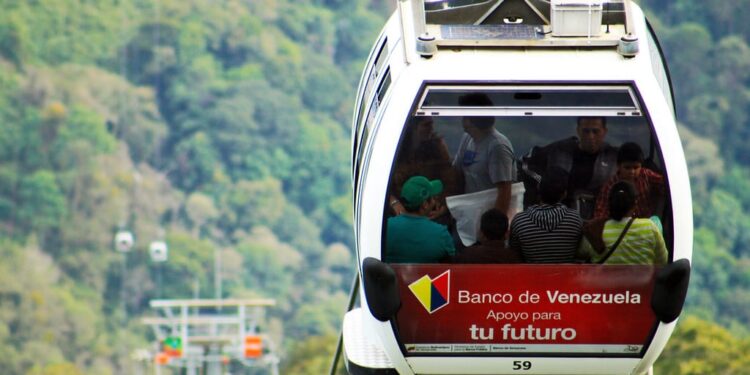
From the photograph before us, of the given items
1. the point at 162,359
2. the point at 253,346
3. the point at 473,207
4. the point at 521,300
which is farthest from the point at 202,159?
the point at 521,300

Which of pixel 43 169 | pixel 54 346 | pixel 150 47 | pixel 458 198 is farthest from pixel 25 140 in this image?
pixel 458 198

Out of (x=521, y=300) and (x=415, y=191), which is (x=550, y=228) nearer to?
(x=521, y=300)

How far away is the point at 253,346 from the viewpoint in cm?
6994

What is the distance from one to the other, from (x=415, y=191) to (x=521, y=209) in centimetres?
50

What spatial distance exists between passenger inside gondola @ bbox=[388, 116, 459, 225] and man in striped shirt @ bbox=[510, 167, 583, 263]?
425 millimetres

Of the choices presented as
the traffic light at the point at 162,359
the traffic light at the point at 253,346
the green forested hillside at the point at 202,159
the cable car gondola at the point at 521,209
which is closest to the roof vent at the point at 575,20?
the cable car gondola at the point at 521,209

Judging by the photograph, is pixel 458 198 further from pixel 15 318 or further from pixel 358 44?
pixel 358 44

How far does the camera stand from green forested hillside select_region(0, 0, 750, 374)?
8769 centimetres

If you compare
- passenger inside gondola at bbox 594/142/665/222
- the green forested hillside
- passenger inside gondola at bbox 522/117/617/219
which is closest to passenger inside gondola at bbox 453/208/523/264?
passenger inside gondola at bbox 522/117/617/219

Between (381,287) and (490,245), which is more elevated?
(490,245)

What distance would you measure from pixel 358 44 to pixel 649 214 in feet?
337

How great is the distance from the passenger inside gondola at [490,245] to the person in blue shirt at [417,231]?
72 mm

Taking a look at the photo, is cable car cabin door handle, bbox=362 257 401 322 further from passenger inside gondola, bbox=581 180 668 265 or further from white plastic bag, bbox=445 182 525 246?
passenger inside gondola, bbox=581 180 668 265

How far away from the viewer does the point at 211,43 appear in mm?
108688
